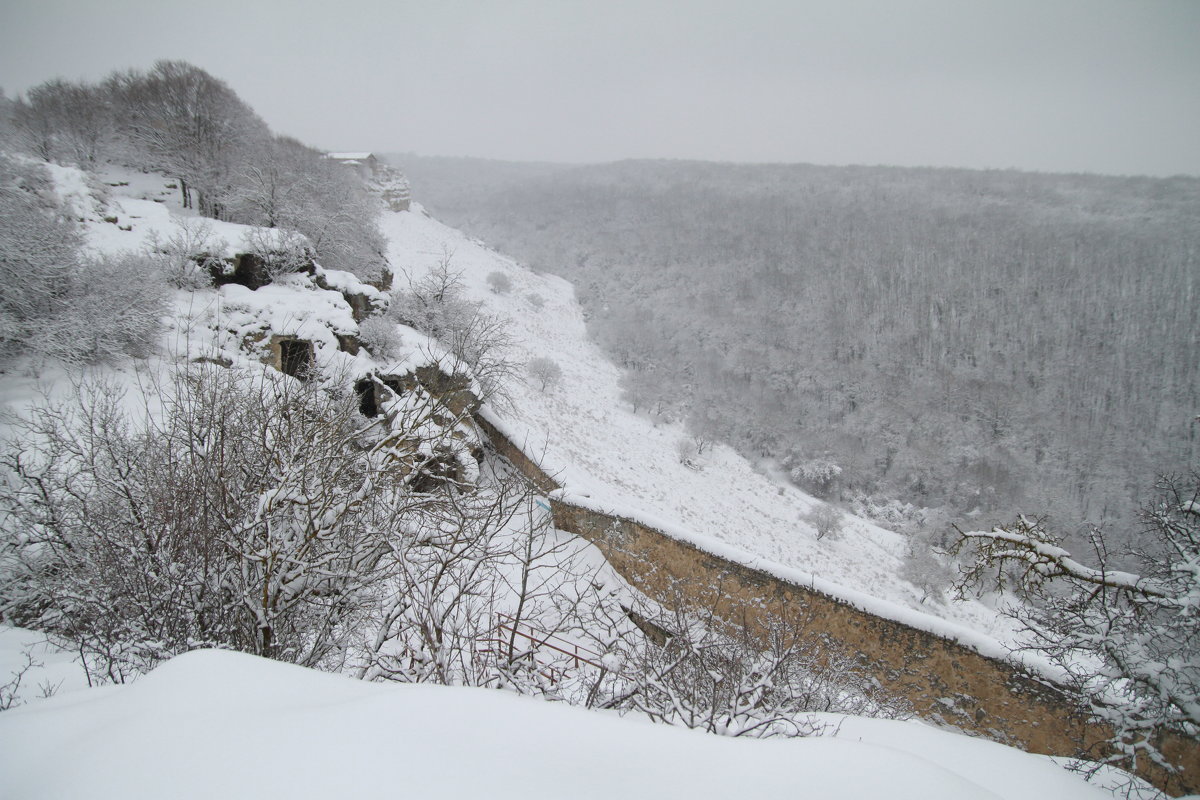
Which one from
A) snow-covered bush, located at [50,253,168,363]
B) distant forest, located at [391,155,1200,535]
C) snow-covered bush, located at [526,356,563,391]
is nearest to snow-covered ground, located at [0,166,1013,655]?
snow-covered bush, located at [526,356,563,391]

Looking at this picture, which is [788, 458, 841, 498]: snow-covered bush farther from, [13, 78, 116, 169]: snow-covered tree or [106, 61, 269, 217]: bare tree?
[13, 78, 116, 169]: snow-covered tree

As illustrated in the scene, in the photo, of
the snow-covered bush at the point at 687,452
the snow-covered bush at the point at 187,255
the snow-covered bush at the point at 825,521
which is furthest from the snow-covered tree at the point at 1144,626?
the snow-covered bush at the point at 687,452

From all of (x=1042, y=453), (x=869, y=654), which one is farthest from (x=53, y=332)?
(x=1042, y=453)

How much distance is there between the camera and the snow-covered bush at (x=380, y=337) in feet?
42.9

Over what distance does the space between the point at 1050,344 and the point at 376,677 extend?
45330 millimetres

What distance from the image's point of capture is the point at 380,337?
43.5 feet

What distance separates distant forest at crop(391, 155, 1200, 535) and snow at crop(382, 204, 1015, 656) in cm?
352

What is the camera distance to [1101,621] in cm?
473

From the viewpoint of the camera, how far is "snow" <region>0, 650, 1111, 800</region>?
1729 millimetres

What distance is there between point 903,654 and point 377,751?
7.83 m

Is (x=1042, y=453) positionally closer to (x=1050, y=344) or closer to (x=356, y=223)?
(x=1050, y=344)

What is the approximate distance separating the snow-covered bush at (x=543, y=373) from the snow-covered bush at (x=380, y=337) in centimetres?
920

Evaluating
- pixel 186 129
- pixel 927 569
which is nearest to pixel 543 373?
pixel 186 129

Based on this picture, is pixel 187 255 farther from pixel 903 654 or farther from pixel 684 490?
pixel 684 490
